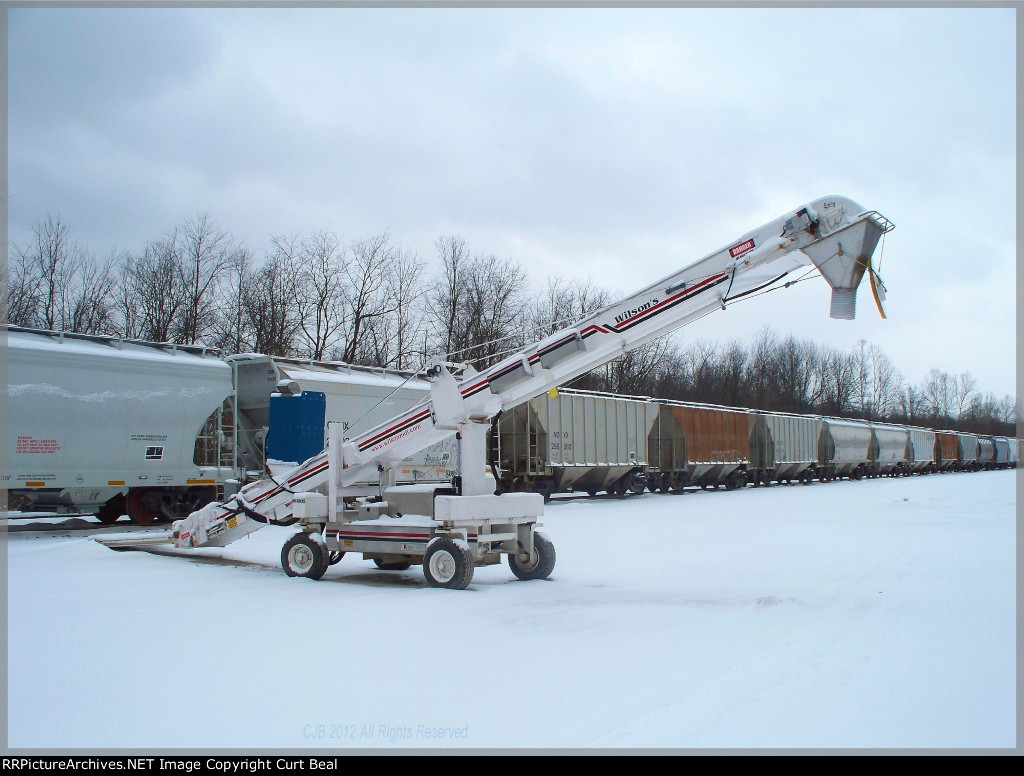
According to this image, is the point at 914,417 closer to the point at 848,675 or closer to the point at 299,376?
the point at 299,376

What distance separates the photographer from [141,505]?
→ 16.7 meters

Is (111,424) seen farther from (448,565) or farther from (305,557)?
(448,565)

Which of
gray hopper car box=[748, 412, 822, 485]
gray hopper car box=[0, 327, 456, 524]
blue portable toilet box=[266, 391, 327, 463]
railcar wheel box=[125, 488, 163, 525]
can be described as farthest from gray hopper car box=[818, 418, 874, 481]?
blue portable toilet box=[266, 391, 327, 463]

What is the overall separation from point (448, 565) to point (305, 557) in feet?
7.08

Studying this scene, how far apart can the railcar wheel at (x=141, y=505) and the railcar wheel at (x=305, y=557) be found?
26.1 ft

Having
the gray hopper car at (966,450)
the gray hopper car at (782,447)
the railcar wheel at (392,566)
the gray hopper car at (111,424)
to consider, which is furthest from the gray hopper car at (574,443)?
the gray hopper car at (966,450)

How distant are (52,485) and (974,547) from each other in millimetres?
15648

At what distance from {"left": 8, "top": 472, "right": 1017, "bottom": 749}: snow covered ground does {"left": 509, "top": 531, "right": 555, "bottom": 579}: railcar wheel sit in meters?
0.17

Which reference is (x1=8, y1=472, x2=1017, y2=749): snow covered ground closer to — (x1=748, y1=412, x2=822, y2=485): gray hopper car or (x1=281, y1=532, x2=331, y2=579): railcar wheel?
(x1=281, y1=532, x2=331, y2=579): railcar wheel

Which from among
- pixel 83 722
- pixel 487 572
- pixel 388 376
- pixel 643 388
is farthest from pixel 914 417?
pixel 83 722

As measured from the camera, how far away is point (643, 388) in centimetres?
5528

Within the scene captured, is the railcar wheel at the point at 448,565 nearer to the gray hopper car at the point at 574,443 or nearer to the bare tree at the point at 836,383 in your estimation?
the gray hopper car at the point at 574,443

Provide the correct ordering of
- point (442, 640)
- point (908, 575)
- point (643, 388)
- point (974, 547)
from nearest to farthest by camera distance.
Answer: point (442, 640) < point (908, 575) < point (974, 547) < point (643, 388)

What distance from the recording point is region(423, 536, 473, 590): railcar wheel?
8977mm
